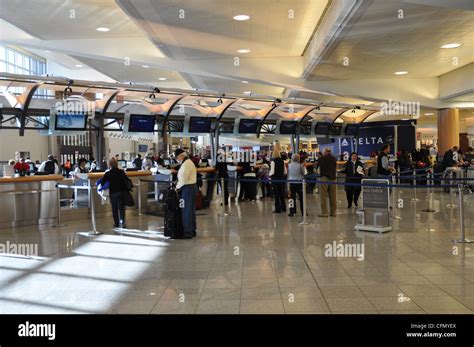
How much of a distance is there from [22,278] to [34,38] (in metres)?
9.30

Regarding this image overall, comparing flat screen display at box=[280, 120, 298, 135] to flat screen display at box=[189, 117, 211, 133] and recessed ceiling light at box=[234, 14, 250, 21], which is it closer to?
flat screen display at box=[189, 117, 211, 133]

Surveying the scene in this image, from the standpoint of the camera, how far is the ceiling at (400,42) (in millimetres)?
9031

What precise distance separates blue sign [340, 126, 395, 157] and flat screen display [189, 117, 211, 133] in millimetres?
9894

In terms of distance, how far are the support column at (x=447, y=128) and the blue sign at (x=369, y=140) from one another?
8.21 ft

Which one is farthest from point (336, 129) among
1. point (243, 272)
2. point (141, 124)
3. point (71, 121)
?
point (243, 272)

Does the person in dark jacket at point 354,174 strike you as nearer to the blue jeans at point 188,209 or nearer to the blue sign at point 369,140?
the blue jeans at point 188,209

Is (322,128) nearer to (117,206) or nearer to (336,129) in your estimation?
(336,129)

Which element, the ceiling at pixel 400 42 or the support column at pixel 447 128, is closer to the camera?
the ceiling at pixel 400 42

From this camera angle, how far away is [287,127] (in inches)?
811

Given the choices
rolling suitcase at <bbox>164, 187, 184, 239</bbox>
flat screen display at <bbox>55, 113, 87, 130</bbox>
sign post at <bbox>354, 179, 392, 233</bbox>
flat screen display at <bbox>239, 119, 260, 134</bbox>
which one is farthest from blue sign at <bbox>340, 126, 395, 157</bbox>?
rolling suitcase at <bbox>164, 187, 184, 239</bbox>

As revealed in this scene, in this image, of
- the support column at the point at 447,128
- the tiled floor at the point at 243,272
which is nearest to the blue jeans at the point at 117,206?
the tiled floor at the point at 243,272

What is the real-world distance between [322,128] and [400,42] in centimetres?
1122
